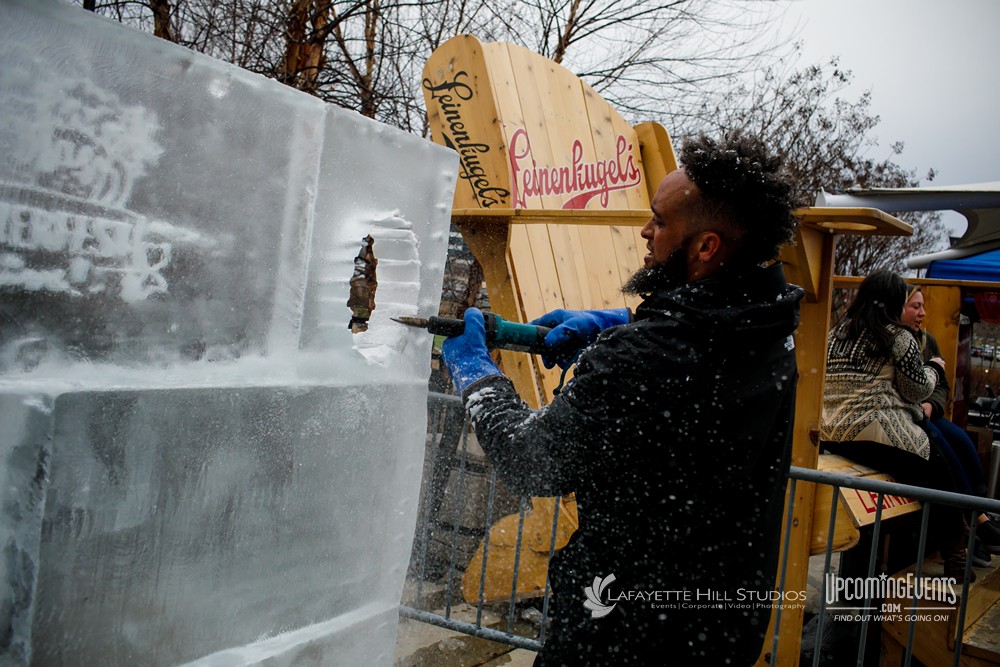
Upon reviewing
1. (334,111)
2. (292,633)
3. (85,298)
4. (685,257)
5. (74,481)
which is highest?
(334,111)

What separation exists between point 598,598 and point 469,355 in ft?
2.05

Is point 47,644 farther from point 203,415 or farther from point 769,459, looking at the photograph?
point 769,459

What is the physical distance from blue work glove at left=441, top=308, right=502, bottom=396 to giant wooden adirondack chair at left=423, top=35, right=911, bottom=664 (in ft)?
→ 4.08

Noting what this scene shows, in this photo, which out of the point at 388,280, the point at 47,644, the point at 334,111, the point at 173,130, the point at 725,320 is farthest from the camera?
the point at 388,280

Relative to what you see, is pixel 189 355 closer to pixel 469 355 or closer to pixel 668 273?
pixel 469 355

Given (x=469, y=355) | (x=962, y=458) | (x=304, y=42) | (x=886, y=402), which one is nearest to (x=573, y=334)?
(x=469, y=355)

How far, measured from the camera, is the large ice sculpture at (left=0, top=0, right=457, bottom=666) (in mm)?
1153

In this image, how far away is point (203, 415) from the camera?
1401 mm

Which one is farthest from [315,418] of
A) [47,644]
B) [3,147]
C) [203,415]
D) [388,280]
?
[3,147]

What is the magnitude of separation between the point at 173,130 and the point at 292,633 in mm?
1110

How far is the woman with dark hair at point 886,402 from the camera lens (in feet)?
13.3

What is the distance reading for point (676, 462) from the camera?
144 centimetres

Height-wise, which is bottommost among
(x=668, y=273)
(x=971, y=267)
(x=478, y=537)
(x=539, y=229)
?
(x=478, y=537)

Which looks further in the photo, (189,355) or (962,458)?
(962,458)
